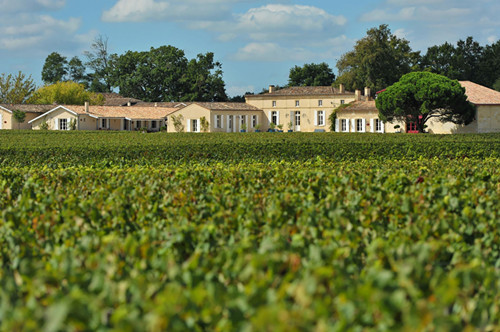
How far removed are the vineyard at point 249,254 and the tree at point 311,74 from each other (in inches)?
3576

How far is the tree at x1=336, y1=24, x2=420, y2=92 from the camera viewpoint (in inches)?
3246

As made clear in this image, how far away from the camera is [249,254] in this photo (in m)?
4.43

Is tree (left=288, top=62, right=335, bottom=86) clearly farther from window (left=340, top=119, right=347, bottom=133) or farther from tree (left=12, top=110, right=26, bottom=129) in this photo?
tree (left=12, top=110, right=26, bottom=129)

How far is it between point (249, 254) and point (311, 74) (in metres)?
99.5

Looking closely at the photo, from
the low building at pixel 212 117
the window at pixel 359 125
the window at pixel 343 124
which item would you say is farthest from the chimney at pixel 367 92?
the low building at pixel 212 117

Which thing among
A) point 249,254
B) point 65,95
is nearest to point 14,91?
point 65,95

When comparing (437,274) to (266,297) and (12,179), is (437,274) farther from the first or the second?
(12,179)

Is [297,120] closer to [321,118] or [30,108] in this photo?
[321,118]

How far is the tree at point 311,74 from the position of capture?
102m

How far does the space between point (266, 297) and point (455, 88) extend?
5276cm

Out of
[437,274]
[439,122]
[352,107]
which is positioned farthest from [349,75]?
[437,274]

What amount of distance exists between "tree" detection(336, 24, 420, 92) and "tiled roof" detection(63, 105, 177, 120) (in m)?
23.9

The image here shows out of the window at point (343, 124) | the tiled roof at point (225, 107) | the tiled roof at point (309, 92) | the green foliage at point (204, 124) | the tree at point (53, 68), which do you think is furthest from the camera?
the tree at point (53, 68)

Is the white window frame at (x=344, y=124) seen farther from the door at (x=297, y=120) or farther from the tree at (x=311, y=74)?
the tree at (x=311, y=74)
